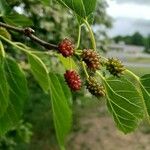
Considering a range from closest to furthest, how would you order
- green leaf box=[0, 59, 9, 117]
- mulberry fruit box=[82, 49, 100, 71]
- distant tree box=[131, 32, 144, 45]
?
mulberry fruit box=[82, 49, 100, 71] < green leaf box=[0, 59, 9, 117] < distant tree box=[131, 32, 144, 45]

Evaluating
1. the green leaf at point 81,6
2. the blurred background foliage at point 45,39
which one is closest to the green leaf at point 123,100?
the green leaf at point 81,6

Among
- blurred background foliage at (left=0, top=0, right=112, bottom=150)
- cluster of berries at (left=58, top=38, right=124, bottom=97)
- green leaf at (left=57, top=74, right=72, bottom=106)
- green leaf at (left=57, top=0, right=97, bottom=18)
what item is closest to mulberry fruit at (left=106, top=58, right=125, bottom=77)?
cluster of berries at (left=58, top=38, right=124, bottom=97)

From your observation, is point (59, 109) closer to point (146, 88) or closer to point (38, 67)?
point (38, 67)

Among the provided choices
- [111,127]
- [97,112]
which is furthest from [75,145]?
[97,112]

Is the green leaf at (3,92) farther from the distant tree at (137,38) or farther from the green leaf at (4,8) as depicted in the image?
the distant tree at (137,38)

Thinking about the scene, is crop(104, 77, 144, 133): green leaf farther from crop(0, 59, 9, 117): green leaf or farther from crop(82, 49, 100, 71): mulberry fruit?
crop(0, 59, 9, 117): green leaf

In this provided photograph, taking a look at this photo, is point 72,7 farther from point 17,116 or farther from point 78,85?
point 17,116

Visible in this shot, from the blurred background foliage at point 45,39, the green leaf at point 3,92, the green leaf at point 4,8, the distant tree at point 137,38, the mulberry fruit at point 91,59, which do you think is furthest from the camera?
the distant tree at point 137,38
